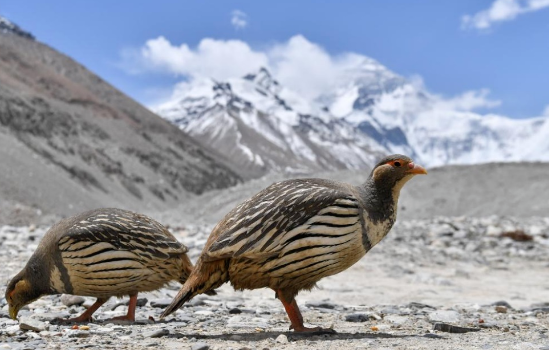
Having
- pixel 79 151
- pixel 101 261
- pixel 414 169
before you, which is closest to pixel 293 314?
pixel 414 169

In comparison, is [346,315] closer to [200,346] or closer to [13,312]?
[200,346]

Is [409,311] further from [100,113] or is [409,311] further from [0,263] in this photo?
[100,113]

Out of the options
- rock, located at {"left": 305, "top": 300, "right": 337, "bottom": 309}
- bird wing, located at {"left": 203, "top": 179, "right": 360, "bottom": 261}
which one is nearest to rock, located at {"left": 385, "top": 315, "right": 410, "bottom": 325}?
rock, located at {"left": 305, "top": 300, "right": 337, "bottom": 309}

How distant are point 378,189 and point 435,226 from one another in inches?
763

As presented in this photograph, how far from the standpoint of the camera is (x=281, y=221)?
6371mm

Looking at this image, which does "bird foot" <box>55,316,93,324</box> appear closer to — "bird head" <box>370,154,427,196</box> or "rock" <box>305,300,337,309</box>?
"rock" <box>305,300,337,309</box>

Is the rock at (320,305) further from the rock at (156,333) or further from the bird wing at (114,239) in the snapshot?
the rock at (156,333)

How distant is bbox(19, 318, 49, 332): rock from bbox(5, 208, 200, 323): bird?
224 mm

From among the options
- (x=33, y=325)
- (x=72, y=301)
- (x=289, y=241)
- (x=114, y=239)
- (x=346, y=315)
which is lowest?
(x=33, y=325)

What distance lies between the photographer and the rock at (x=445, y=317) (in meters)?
8.30

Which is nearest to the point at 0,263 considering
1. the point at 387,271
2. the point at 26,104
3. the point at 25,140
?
the point at 387,271

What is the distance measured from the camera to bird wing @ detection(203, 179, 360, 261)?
20.7ft

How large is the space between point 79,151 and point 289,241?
63376 millimetres

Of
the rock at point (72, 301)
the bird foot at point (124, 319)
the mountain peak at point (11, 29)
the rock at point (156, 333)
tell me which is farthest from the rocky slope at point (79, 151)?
the rock at point (156, 333)
